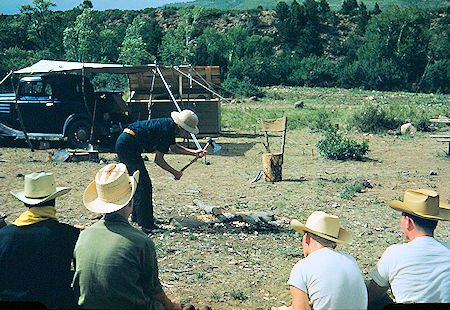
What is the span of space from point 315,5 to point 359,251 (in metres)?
62.1

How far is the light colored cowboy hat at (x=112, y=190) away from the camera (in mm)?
3070

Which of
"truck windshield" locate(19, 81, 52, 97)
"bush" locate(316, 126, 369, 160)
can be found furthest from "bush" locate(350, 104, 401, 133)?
"truck windshield" locate(19, 81, 52, 97)

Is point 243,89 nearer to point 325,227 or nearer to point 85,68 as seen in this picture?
point 85,68

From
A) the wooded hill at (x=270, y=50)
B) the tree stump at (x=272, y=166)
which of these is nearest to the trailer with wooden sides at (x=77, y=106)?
the tree stump at (x=272, y=166)

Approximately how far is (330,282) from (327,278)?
0.03 meters

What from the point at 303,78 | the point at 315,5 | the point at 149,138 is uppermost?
the point at 315,5

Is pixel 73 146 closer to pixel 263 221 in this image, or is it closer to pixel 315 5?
pixel 263 221

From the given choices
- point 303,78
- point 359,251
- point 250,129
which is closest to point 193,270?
point 359,251

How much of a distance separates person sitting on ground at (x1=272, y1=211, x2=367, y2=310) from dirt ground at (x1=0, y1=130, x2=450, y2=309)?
164 cm

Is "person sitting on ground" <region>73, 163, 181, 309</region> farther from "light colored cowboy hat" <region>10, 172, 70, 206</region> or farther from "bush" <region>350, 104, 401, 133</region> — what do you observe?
"bush" <region>350, 104, 401, 133</region>

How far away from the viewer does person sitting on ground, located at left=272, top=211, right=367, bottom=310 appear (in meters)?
2.81

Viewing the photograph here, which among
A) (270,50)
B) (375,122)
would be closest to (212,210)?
(375,122)

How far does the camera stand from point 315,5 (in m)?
63.1

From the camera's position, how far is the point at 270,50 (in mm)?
52188
